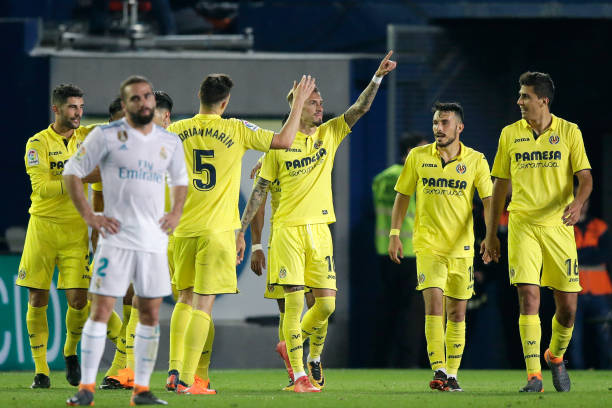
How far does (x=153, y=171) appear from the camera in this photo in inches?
315

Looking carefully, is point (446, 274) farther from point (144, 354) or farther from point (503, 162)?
point (144, 354)

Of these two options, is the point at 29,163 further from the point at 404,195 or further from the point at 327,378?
the point at 327,378

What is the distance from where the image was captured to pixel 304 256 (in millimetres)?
9844

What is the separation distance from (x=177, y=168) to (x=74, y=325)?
2.57 meters

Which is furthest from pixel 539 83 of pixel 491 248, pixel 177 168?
pixel 177 168

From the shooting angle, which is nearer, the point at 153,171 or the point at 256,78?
the point at 153,171

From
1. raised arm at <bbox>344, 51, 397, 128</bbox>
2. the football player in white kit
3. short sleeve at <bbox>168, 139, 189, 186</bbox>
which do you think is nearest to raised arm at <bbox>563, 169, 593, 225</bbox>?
raised arm at <bbox>344, 51, 397, 128</bbox>

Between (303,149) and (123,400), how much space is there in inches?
99.3

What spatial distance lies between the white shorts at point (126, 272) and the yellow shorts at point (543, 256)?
286cm

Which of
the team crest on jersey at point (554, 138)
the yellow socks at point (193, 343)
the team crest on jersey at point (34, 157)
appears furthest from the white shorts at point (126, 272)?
the team crest on jersey at point (554, 138)

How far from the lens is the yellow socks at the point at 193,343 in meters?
8.98

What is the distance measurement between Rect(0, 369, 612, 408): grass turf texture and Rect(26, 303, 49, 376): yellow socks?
0.75 feet

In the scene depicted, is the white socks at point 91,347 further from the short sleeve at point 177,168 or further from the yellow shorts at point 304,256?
the yellow shorts at point 304,256

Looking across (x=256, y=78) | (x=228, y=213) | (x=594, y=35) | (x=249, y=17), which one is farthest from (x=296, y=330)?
(x=249, y=17)
